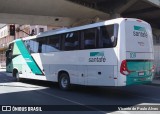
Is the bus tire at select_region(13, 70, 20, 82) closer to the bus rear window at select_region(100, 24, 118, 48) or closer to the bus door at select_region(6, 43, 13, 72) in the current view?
the bus door at select_region(6, 43, 13, 72)

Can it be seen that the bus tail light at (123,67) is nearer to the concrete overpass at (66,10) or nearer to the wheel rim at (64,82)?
the wheel rim at (64,82)

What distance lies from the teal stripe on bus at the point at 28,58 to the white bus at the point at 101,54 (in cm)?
100

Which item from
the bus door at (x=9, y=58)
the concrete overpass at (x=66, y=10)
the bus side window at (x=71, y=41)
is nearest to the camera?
the bus side window at (x=71, y=41)

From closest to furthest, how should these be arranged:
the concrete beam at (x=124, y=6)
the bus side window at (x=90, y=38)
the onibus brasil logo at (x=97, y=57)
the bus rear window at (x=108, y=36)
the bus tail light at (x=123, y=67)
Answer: the bus tail light at (x=123, y=67), the bus rear window at (x=108, y=36), the onibus brasil logo at (x=97, y=57), the bus side window at (x=90, y=38), the concrete beam at (x=124, y=6)

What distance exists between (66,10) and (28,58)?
29.6 ft

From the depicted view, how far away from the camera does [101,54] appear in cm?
1184

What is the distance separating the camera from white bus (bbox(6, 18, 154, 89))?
36.8ft

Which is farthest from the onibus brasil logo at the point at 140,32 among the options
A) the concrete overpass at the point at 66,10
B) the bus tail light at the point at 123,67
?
the concrete overpass at the point at 66,10

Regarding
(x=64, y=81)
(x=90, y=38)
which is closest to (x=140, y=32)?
(x=90, y=38)

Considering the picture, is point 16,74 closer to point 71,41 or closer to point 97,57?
point 71,41

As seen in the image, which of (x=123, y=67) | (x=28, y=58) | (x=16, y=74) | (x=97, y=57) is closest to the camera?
(x=123, y=67)

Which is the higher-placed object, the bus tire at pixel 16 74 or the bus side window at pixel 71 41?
the bus side window at pixel 71 41

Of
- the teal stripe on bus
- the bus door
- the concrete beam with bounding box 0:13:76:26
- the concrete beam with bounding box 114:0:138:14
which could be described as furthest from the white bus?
the concrete beam with bounding box 114:0:138:14

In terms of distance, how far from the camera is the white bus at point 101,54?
1122 cm
